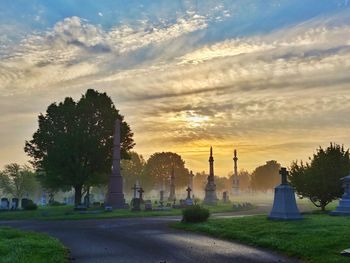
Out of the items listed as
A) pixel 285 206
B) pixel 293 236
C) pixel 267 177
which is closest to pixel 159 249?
pixel 293 236

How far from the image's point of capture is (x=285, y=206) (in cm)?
2106

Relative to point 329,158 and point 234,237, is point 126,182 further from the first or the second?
point 234,237

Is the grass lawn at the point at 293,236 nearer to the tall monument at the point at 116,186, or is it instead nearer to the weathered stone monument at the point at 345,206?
the weathered stone monument at the point at 345,206

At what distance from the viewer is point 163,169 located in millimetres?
116188

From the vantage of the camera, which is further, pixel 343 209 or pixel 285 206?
pixel 343 209

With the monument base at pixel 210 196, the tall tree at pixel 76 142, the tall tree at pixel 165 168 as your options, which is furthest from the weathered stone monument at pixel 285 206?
the tall tree at pixel 165 168

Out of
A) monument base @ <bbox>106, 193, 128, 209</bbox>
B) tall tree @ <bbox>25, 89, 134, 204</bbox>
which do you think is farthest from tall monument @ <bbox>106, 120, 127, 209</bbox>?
tall tree @ <bbox>25, 89, 134, 204</bbox>

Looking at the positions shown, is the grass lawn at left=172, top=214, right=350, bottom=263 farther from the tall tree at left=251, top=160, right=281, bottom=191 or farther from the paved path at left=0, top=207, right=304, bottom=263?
the tall tree at left=251, top=160, right=281, bottom=191

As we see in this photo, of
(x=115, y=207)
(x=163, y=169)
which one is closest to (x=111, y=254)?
(x=115, y=207)

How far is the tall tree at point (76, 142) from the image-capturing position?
42500mm

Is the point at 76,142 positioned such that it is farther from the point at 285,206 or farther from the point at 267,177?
the point at 267,177

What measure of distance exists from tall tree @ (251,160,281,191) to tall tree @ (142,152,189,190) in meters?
26.7

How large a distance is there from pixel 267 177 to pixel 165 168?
35128 millimetres

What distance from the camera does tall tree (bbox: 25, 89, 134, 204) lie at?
139ft
